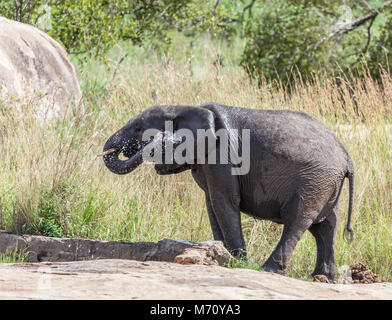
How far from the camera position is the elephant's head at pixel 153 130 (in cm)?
526

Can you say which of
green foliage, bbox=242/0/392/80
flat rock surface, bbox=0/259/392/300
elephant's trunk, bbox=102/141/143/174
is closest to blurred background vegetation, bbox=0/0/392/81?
green foliage, bbox=242/0/392/80

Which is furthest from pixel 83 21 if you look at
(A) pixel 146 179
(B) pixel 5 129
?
(A) pixel 146 179

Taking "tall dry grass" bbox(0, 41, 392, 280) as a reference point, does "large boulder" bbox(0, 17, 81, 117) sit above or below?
above

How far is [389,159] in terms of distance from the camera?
7.52 m

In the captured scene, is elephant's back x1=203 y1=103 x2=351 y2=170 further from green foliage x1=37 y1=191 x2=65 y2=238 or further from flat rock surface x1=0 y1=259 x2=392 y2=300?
green foliage x1=37 y1=191 x2=65 y2=238

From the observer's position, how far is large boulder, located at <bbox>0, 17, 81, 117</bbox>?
920 centimetres

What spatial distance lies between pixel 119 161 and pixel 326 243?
5.65 ft

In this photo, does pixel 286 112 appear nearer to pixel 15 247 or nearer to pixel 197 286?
pixel 197 286

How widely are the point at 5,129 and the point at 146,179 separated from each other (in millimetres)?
1740

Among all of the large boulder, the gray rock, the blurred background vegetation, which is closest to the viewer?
the gray rock

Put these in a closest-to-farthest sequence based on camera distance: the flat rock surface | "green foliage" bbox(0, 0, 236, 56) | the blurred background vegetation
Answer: the flat rock surface → "green foliage" bbox(0, 0, 236, 56) → the blurred background vegetation

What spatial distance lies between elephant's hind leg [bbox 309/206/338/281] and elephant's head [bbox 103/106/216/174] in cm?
114

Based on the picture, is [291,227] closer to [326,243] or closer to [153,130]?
[326,243]

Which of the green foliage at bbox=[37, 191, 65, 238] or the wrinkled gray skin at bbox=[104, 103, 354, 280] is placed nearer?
the wrinkled gray skin at bbox=[104, 103, 354, 280]
